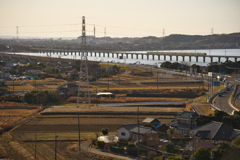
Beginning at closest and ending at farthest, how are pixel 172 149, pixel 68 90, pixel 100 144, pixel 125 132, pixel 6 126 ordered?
pixel 172 149, pixel 100 144, pixel 125 132, pixel 6 126, pixel 68 90

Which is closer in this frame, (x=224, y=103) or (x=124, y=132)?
(x=124, y=132)

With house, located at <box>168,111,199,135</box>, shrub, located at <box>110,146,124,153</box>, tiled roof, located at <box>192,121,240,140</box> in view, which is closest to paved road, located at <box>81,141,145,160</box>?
shrub, located at <box>110,146,124,153</box>

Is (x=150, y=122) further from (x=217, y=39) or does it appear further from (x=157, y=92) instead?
(x=217, y=39)

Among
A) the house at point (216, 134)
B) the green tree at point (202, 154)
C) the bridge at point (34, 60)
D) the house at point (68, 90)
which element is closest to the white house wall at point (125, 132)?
the house at point (216, 134)

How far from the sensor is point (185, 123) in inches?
600

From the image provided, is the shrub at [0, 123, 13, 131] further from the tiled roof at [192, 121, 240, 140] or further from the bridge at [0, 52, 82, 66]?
the bridge at [0, 52, 82, 66]

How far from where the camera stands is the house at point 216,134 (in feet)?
39.2

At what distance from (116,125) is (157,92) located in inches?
451

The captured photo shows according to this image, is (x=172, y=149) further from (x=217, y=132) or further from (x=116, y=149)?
(x=217, y=132)

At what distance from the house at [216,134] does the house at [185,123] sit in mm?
1494

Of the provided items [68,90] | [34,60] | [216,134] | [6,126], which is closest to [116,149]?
[216,134]

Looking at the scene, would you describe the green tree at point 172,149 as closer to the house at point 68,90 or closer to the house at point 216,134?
the house at point 216,134

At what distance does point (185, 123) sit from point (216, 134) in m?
3.18

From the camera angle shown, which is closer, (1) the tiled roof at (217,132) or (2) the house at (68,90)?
(1) the tiled roof at (217,132)
